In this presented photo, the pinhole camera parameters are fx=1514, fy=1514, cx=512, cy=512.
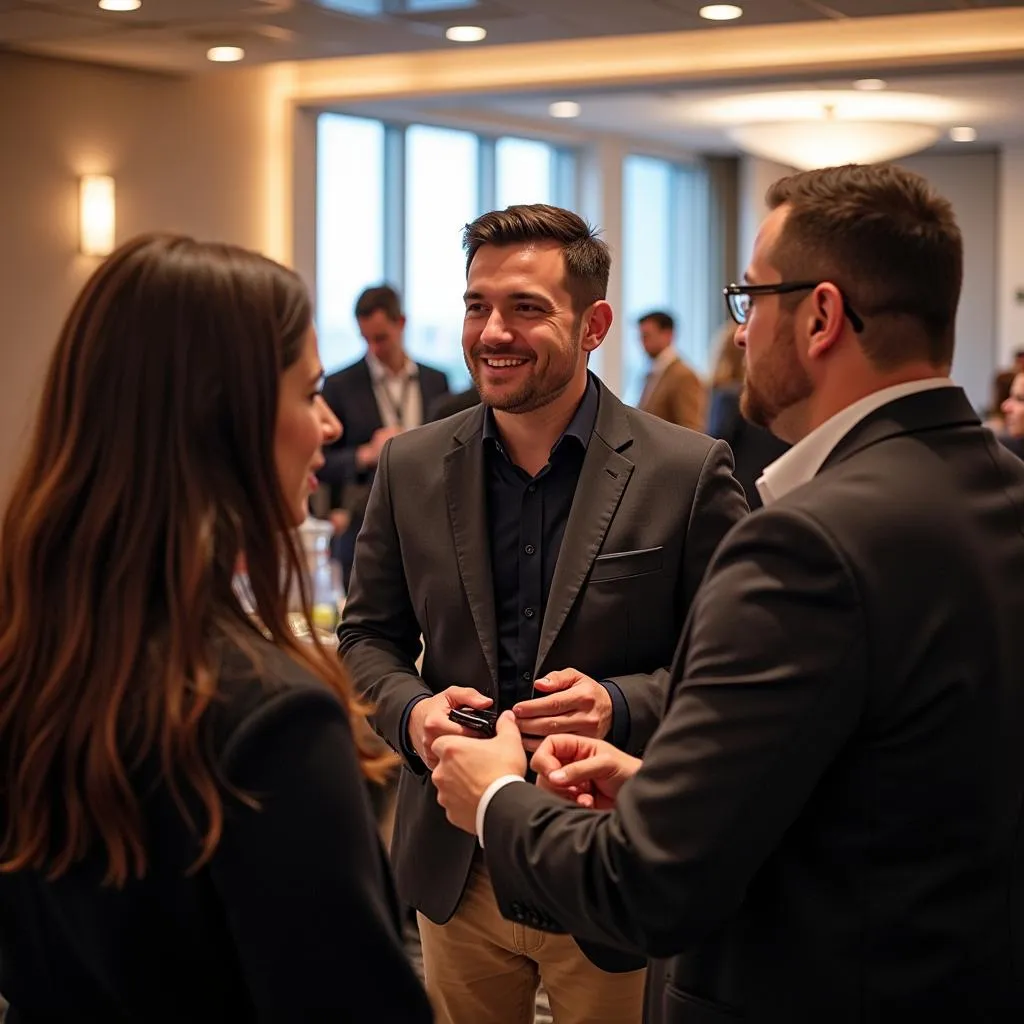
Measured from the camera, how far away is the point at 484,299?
238 cm

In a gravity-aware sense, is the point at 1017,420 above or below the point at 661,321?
below

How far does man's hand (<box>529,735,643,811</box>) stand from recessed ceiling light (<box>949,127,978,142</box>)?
36.4ft

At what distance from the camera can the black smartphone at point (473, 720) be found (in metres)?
2.00

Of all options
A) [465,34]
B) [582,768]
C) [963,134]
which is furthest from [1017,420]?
[963,134]

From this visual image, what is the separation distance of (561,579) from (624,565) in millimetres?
96

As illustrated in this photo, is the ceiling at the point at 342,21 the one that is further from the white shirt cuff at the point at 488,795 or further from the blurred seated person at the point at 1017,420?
the white shirt cuff at the point at 488,795

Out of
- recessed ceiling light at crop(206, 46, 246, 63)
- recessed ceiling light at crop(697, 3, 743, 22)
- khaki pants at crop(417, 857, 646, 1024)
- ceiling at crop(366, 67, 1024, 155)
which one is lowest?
khaki pants at crop(417, 857, 646, 1024)

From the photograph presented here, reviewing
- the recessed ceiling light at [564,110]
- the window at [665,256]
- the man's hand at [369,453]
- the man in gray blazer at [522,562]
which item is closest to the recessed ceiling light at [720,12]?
the man's hand at [369,453]

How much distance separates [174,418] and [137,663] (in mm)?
201

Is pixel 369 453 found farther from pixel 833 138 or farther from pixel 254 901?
pixel 833 138

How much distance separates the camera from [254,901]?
1.20 metres

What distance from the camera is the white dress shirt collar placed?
4.98ft

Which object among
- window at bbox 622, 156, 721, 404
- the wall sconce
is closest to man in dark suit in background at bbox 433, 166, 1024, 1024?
the wall sconce

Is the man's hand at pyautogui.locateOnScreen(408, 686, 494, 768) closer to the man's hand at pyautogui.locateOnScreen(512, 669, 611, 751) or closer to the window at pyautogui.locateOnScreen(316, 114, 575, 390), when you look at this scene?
the man's hand at pyautogui.locateOnScreen(512, 669, 611, 751)
